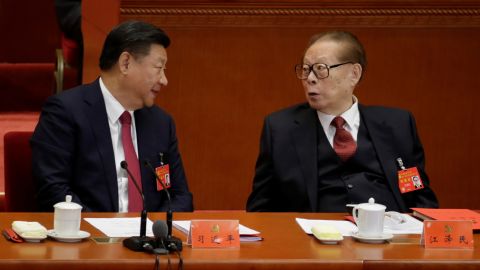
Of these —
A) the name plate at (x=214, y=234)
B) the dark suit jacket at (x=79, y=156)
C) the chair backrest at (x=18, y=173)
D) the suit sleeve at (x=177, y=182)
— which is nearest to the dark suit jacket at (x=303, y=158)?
the suit sleeve at (x=177, y=182)

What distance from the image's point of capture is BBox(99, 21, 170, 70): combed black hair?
376 cm

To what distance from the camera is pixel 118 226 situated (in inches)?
116

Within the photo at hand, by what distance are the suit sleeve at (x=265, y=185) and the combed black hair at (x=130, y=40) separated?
1.87 ft

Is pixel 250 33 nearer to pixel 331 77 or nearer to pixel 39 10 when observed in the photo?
pixel 331 77

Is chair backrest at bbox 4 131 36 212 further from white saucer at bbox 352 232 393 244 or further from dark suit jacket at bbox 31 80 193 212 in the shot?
white saucer at bbox 352 232 393 244

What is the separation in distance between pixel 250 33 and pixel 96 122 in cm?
142

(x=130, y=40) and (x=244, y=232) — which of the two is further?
(x=130, y=40)

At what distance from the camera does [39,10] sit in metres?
6.20

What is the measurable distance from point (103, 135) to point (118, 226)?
2.40 ft

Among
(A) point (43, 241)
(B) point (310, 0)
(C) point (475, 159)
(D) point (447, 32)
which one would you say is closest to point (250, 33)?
(B) point (310, 0)

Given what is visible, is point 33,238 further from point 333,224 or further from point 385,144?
point 385,144

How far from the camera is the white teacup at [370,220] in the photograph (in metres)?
2.91

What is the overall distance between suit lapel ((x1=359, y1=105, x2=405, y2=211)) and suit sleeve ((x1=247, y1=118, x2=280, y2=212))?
16.1 inches

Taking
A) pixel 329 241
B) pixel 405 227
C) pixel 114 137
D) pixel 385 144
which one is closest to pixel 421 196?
pixel 385 144
